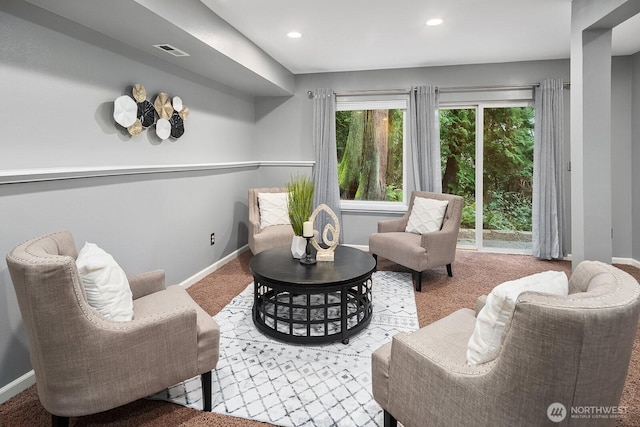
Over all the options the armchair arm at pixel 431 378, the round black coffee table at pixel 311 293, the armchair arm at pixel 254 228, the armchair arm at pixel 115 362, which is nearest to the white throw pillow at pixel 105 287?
the armchair arm at pixel 115 362

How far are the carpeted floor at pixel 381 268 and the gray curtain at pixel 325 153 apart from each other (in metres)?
1.13

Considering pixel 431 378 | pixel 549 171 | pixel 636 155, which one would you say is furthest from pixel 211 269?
pixel 636 155

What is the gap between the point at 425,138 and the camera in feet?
15.8

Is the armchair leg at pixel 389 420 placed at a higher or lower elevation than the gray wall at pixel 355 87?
lower

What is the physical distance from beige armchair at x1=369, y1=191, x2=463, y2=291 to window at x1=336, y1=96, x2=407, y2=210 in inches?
41.2

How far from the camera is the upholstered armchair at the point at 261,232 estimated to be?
13.3 ft

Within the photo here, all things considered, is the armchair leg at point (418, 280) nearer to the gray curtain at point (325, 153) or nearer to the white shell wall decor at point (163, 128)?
the gray curtain at point (325, 153)

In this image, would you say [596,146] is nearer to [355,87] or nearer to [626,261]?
[626,261]

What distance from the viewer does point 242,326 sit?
2848 mm

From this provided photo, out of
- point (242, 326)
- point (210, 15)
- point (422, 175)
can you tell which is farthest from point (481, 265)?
point (210, 15)

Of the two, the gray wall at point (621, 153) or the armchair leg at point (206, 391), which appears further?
the gray wall at point (621, 153)

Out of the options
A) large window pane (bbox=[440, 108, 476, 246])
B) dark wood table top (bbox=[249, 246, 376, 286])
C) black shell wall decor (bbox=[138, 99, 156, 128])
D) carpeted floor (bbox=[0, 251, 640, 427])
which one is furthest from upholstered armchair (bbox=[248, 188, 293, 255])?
large window pane (bbox=[440, 108, 476, 246])

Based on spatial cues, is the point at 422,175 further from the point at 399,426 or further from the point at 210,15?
the point at 399,426

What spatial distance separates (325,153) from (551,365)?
14.2ft
